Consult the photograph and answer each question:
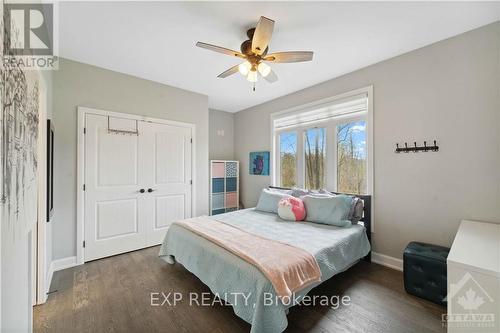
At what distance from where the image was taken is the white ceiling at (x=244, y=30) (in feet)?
5.90

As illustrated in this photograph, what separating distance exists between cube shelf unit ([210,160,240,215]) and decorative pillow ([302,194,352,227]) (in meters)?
2.20

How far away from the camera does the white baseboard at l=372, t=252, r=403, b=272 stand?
2.54 meters

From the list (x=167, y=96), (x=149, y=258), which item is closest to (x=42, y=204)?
(x=149, y=258)

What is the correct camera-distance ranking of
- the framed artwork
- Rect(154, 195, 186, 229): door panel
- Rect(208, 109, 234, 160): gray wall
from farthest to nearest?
Rect(208, 109, 234, 160): gray wall
the framed artwork
Rect(154, 195, 186, 229): door panel

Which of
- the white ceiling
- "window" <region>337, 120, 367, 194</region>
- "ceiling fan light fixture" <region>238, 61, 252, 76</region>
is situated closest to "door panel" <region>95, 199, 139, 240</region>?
the white ceiling

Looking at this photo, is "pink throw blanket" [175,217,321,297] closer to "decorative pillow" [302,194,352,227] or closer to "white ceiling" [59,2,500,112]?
"decorative pillow" [302,194,352,227]

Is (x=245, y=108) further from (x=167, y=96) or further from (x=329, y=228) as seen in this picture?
(x=329, y=228)

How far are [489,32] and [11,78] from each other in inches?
142

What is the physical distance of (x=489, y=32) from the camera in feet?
6.59

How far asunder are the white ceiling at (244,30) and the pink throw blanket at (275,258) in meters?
2.08

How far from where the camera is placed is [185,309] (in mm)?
1854

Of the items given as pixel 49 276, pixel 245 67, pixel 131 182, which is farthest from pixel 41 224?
pixel 245 67

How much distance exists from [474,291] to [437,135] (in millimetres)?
1687

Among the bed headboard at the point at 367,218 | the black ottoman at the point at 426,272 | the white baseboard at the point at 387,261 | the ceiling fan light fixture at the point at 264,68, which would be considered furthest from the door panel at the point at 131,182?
the black ottoman at the point at 426,272
